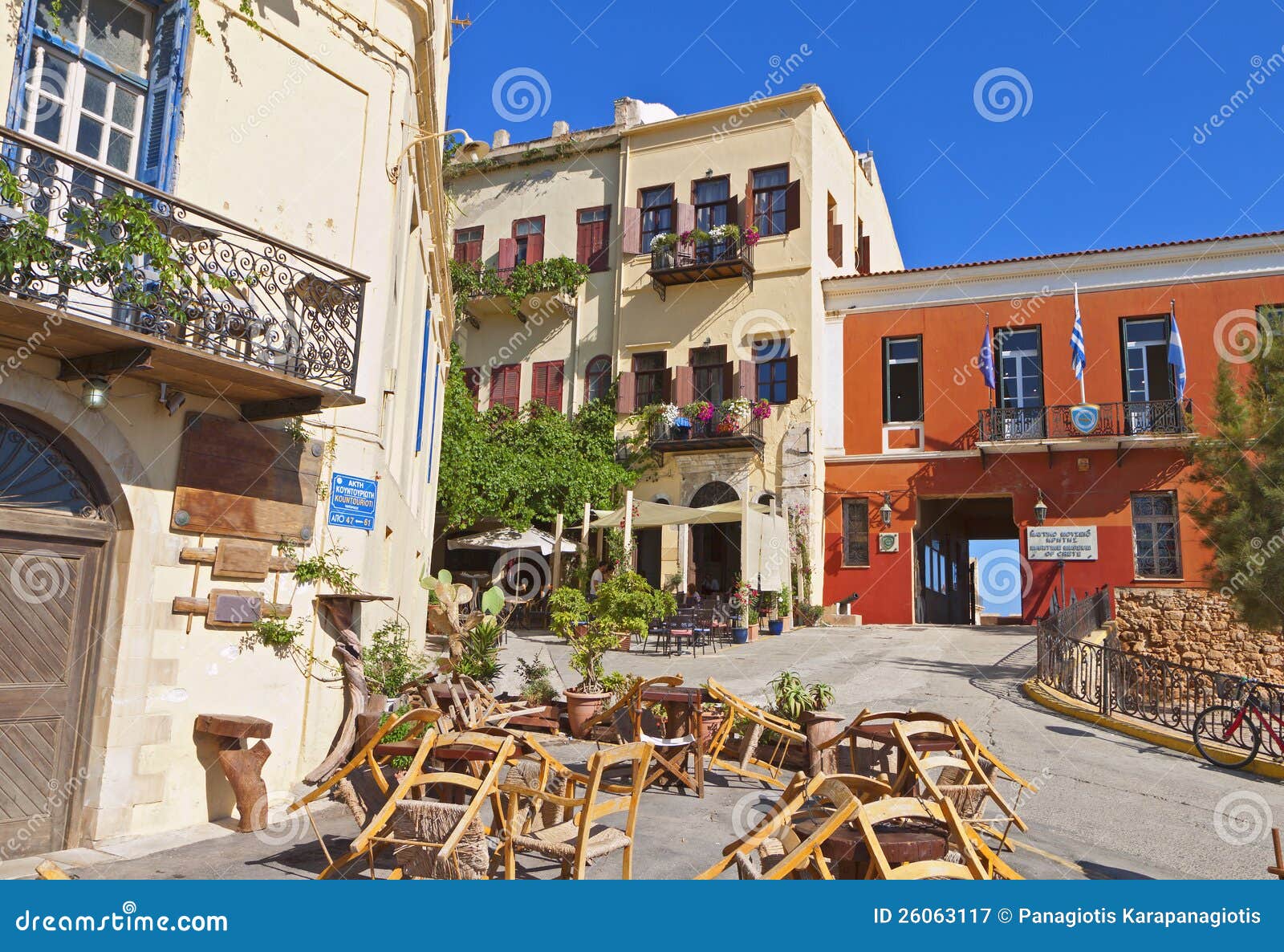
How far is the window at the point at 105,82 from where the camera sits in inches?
250

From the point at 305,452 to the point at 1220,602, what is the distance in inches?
684

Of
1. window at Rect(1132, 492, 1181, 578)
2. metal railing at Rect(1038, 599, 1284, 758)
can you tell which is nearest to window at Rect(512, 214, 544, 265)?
window at Rect(1132, 492, 1181, 578)

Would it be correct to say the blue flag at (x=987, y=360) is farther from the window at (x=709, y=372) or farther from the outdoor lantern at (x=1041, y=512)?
the window at (x=709, y=372)

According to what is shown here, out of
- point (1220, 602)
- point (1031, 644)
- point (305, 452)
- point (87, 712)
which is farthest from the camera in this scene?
point (1220, 602)

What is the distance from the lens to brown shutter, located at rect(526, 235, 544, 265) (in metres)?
25.2

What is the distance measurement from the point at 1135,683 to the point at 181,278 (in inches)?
432

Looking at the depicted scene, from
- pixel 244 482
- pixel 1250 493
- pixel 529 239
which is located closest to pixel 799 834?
pixel 244 482

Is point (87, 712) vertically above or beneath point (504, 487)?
beneath

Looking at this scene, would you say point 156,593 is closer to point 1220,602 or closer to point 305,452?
point 305,452

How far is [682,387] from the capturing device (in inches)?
893

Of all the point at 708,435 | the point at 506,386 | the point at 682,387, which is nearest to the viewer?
the point at 708,435

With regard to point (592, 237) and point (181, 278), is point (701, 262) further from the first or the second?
point (181, 278)

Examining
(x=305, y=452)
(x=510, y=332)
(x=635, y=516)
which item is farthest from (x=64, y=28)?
(x=510, y=332)

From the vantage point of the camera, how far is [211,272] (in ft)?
21.4
